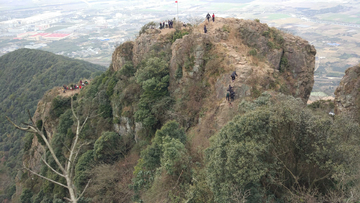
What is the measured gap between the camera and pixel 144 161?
55.1ft

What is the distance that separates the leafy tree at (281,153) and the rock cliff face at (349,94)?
32.1 feet

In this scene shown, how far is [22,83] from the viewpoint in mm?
81750

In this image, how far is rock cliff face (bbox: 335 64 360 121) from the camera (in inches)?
697

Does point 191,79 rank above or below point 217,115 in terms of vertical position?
above

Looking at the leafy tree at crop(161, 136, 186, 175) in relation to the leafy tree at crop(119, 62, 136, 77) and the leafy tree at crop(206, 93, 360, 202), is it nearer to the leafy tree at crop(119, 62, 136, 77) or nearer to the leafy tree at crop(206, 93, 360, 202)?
the leafy tree at crop(206, 93, 360, 202)

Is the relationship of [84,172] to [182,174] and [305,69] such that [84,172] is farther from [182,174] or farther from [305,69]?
[305,69]

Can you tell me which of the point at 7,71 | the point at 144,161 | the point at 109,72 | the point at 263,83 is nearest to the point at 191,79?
the point at 263,83

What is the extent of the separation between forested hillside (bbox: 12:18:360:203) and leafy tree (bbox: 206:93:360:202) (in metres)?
0.04

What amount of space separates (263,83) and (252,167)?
928cm

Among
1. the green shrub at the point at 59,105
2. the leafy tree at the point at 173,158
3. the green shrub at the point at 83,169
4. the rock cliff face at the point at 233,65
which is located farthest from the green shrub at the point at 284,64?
the green shrub at the point at 59,105

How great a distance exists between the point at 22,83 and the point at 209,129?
88.7 meters

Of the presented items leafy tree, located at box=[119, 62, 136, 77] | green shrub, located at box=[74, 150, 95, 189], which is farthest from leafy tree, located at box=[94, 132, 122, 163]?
leafy tree, located at box=[119, 62, 136, 77]

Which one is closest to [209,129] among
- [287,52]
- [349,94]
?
[349,94]

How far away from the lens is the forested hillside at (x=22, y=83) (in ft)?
192
